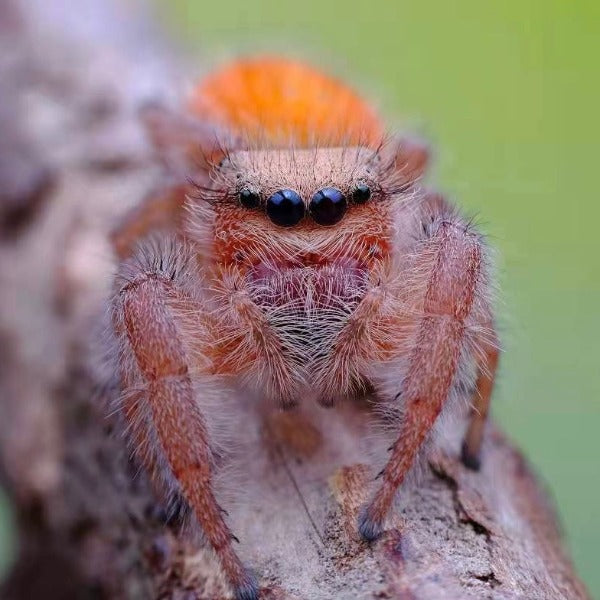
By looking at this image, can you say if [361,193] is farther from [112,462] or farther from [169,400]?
[112,462]

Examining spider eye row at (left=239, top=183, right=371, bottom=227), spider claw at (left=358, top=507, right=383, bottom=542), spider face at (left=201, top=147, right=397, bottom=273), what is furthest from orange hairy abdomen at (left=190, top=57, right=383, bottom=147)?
spider claw at (left=358, top=507, right=383, bottom=542)

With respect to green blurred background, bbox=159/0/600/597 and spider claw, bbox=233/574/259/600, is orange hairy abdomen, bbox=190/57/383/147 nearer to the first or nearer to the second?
green blurred background, bbox=159/0/600/597

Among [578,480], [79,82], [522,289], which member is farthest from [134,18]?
[578,480]

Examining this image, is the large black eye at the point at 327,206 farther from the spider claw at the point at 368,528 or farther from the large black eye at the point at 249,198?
the spider claw at the point at 368,528

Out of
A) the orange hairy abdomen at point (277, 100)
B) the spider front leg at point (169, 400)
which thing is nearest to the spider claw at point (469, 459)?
the spider front leg at point (169, 400)

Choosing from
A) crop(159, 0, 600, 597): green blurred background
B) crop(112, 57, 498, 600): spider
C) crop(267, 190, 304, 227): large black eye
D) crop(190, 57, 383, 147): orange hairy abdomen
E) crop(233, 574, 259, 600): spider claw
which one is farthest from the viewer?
crop(159, 0, 600, 597): green blurred background

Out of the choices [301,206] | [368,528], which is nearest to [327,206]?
[301,206]

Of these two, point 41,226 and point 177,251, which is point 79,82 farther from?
point 177,251
